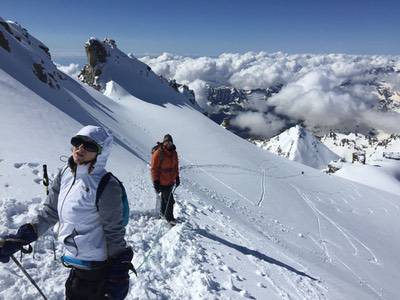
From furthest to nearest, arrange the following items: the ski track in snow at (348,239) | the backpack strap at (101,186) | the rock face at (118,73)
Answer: the rock face at (118,73)
the ski track in snow at (348,239)
the backpack strap at (101,186)

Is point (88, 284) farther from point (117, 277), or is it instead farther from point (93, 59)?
point (93, 59)

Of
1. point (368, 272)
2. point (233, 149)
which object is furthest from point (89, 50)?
point (368, 272)

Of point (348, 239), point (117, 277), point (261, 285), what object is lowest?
point (348, 239)

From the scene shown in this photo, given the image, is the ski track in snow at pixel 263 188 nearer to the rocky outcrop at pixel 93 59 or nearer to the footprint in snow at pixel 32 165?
the footprint in snow at pixel 32 165

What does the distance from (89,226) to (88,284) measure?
0.85 meters

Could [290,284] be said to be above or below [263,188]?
above

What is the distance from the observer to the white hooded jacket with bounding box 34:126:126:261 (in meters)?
4.56

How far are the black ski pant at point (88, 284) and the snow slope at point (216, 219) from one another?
3225 mm

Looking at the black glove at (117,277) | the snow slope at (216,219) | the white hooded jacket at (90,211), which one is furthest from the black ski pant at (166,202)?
the black glove at (117,277)

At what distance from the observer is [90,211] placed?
4645mm

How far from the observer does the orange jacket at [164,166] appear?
14148mm

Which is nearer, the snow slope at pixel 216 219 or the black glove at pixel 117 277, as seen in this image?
the black glove at pixel 117 277

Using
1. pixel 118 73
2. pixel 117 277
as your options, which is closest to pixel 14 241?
pixel 117 277

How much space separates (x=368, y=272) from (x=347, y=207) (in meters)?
19.0
